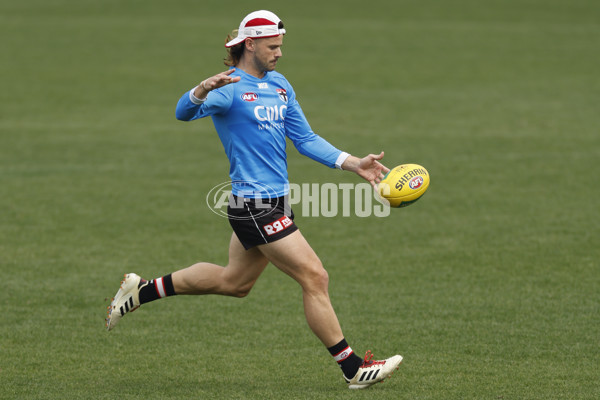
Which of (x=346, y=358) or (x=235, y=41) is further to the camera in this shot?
(x=235, y=41)

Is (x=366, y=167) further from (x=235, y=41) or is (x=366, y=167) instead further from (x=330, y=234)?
(x=330, y=234)

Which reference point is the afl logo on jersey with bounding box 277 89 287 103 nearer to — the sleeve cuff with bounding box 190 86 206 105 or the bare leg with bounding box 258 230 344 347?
the sleeve cuff with bounding box 190 86 206 105

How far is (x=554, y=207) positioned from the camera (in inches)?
486

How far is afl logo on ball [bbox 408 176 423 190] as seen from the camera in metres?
6.79

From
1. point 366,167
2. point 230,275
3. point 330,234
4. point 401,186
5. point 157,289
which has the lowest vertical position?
point 330,234

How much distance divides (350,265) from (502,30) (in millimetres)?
25379

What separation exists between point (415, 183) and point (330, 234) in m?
4.62

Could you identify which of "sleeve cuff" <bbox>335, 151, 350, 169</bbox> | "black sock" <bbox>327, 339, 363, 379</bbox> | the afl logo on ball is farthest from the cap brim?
"black sock" <bbox>327, 339, 363, 379</bbox>

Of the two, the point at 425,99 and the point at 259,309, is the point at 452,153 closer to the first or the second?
the point at 425,99

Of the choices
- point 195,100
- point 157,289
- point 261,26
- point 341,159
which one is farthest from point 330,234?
point 195,100

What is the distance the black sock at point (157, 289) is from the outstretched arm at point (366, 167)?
1655mm

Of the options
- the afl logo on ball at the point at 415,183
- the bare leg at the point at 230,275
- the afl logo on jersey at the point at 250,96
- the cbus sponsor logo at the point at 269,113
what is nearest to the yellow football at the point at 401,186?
the afl logo on ball at the point at 415,183

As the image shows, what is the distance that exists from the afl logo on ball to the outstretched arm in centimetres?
23

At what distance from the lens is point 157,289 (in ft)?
23.1
